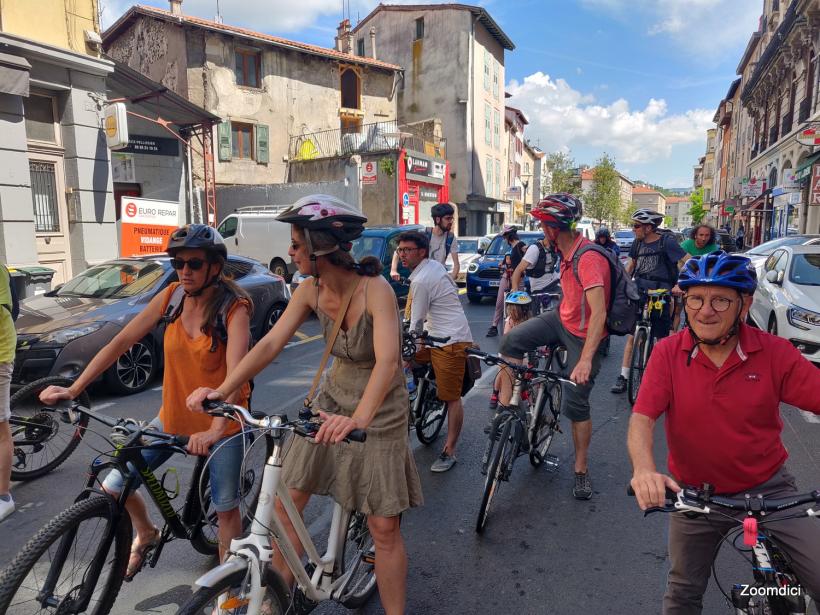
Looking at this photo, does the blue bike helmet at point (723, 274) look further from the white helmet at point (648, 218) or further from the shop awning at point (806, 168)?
the shop awning at point (806, 168)

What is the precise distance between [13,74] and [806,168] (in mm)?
22500

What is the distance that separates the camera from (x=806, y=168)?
63.7 ft

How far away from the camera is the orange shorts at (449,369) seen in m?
4.47

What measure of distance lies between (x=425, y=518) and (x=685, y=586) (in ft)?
6.17

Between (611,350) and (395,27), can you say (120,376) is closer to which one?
(611,350)

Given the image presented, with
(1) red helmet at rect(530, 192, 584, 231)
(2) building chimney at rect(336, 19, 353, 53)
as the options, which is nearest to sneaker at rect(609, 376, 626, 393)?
(1) red helmet at rect(530, 192, 584, 231)

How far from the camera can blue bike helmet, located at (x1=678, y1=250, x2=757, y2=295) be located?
6.73 feet

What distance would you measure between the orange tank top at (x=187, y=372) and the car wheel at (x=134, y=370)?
393 centimetres

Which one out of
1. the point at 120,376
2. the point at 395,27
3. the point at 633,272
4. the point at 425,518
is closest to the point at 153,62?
the point at 395,27

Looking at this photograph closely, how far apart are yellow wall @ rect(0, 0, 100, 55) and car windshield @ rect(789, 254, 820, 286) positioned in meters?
13.9

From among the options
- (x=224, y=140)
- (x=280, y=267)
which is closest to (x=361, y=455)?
(x=280, y=267)

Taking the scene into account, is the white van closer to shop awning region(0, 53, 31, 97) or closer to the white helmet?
shop awning region(0, 53, 31, 97)

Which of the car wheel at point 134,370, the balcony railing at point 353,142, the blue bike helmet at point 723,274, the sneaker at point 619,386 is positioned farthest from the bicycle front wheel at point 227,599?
the balcony railing at point 353,142

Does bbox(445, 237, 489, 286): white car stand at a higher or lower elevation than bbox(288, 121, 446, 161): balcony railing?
lower
